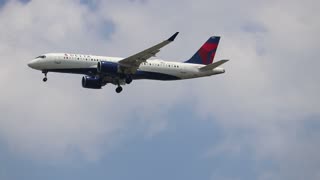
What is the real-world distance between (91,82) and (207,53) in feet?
49.1

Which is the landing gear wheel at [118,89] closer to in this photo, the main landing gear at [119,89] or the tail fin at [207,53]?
the main landing gear at [119,89]

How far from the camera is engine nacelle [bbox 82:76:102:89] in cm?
11244

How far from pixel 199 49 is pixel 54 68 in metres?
19.5

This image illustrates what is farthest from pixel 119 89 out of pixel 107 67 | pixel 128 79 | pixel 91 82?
pixel 107 67

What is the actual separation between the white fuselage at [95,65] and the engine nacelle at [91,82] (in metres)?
3.75

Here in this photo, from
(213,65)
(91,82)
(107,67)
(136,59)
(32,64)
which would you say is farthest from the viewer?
(91,82)

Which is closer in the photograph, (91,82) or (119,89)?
(91,82)

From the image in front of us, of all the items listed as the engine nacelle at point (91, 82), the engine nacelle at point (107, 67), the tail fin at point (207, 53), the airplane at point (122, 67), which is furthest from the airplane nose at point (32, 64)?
the tail fin at point (207, 53)

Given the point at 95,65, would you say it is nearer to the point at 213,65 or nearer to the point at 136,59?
the point at 136,59

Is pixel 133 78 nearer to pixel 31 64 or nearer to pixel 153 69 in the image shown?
pixel 153 69

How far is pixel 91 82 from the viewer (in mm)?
112688

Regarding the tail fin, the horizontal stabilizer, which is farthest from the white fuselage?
the tail fin

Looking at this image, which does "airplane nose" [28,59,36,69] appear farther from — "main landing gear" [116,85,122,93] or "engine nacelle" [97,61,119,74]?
"main landing gear" [116,85,122,93]

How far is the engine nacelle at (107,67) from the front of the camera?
10756 cm
